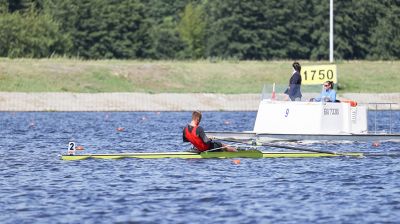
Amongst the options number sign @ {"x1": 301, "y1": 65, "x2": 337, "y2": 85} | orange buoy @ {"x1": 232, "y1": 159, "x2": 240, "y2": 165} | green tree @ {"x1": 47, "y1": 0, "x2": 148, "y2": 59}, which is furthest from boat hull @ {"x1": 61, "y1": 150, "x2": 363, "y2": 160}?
green tree @ {"x1": 47, "y1": 0, "x2": 148, "y2": 59}

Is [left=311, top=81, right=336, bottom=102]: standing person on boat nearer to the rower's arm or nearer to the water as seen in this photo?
the water

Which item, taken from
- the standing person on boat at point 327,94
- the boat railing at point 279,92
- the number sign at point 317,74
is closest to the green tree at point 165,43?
the boat railing at point 279,92

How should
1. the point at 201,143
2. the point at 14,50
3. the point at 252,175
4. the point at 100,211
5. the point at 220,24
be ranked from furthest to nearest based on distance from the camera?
the point at 220,24 < the point at 14,50 < the point at 201,143 < the point at 252,175 < the point at 100,211

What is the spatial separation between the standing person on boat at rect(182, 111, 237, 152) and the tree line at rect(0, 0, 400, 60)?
287 ft

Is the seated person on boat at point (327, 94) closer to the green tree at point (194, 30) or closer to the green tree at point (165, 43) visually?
the green tree at point (165, 43)

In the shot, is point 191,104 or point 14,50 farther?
point 14,50

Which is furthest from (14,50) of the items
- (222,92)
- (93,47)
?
(222,92)

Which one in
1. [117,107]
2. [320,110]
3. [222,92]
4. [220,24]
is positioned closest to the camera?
[320,110]

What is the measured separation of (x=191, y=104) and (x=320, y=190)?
48.3m

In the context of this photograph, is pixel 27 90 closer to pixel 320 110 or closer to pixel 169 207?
pixel 320 110

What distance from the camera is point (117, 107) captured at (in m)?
73.3

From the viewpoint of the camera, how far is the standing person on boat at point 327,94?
4031cm

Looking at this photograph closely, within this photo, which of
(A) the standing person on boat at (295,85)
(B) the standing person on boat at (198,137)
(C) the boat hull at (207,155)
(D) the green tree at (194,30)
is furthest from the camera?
(D) the green tree at (194,30)

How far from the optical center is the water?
23.1m
